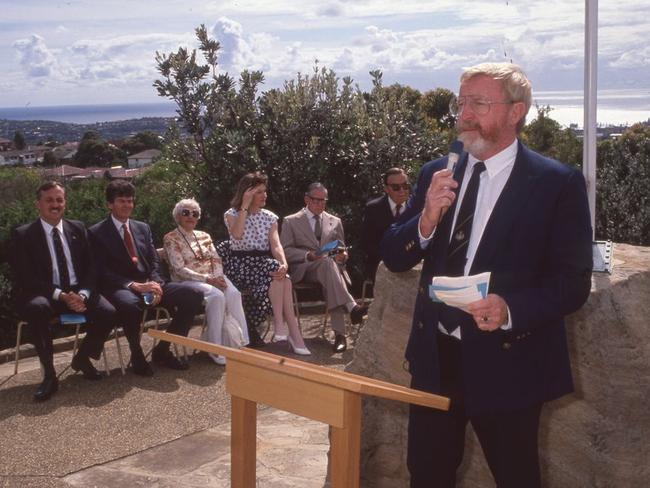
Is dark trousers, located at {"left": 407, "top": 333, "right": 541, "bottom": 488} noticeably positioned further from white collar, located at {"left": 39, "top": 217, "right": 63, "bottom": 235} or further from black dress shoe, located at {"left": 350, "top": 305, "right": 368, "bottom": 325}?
black dress shoe, located at {"left": 350, "top": 305, "right": 368, "bottom": 325}

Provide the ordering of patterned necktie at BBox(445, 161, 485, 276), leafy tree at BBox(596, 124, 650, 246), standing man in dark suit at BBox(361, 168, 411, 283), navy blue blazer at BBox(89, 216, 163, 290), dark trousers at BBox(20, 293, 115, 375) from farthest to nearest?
leafy tree at BBox(596, 124, 650, 246)
standing man in dark suit at BBox(361, 168, 411, 283)
navy blue blazer at BBox(89, 216, 163, 290)
dark trousers at BBox(20, 293, 115, 375)
patterned necktie at BBox(445, 161, 485, 276)

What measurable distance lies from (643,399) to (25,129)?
1166 inches

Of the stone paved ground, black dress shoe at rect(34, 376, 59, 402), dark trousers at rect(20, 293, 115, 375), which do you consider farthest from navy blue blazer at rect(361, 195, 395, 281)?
black dress shoe at rect(34, 376, 59, 402)

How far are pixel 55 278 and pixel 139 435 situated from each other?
1831 millimetres

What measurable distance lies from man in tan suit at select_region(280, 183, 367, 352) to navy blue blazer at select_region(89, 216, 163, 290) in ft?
4.44

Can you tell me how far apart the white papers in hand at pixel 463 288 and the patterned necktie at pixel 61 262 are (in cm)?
512

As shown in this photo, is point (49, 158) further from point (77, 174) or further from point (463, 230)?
point (463, 230)

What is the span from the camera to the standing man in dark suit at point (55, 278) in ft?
22.7

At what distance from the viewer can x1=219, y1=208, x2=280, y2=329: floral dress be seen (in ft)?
26.5

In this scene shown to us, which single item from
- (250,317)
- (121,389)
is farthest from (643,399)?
(250,317)

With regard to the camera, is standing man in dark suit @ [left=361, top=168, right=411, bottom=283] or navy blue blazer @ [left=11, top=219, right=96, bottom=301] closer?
navy blue blazer @ [left=11, top=219, right=96, bottom=301]

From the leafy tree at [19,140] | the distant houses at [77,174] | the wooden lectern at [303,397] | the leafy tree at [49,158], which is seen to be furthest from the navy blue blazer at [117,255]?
the leafy tree at [19,140]

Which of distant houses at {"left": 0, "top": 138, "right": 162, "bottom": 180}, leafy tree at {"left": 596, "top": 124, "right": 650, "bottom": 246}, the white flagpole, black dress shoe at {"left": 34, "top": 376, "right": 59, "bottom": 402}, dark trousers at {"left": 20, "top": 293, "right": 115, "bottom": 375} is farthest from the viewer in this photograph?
distant houses at {"left": 0, "top": 138, "right": 162, "bottom": 180}

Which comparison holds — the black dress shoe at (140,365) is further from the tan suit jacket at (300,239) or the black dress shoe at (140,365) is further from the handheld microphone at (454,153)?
the handheld microphone at (454,153)
